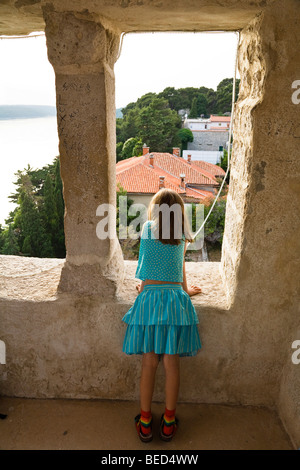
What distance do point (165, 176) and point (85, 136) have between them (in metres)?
2.74

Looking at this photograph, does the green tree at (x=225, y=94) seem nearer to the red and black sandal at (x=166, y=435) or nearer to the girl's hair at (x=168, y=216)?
the girl's hair at (x=168, y=216)

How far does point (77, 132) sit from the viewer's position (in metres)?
1.70

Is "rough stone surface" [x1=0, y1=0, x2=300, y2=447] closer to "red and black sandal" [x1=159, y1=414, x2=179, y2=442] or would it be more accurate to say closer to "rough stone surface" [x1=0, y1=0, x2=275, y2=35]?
"rough stone surface" [x1=0, y1=0, x2=275, y2=35]

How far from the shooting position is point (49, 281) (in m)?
2.10

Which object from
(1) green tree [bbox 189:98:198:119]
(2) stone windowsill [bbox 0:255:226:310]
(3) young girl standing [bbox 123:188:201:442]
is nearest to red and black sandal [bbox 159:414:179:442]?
(3) young girl standing [bbox 123:188:201:442]

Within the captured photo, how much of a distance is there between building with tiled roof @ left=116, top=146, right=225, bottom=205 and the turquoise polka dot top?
47.6 inches

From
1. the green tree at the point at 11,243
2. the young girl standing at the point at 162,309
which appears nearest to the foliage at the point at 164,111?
the young girl standing at the point at 162,309

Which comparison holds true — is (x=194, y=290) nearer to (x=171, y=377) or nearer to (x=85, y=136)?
(x=171, y=377)

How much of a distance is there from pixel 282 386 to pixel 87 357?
1089mm

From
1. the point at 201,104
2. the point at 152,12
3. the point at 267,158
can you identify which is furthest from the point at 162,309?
the point at 201,104

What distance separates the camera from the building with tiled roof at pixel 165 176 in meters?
3.09

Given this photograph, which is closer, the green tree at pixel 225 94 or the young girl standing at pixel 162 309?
the young girl standing at pixel 162 309

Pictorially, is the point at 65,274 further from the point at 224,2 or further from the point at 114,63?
the point at 224,2

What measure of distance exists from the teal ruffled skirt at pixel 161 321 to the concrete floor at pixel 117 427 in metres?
0.45
